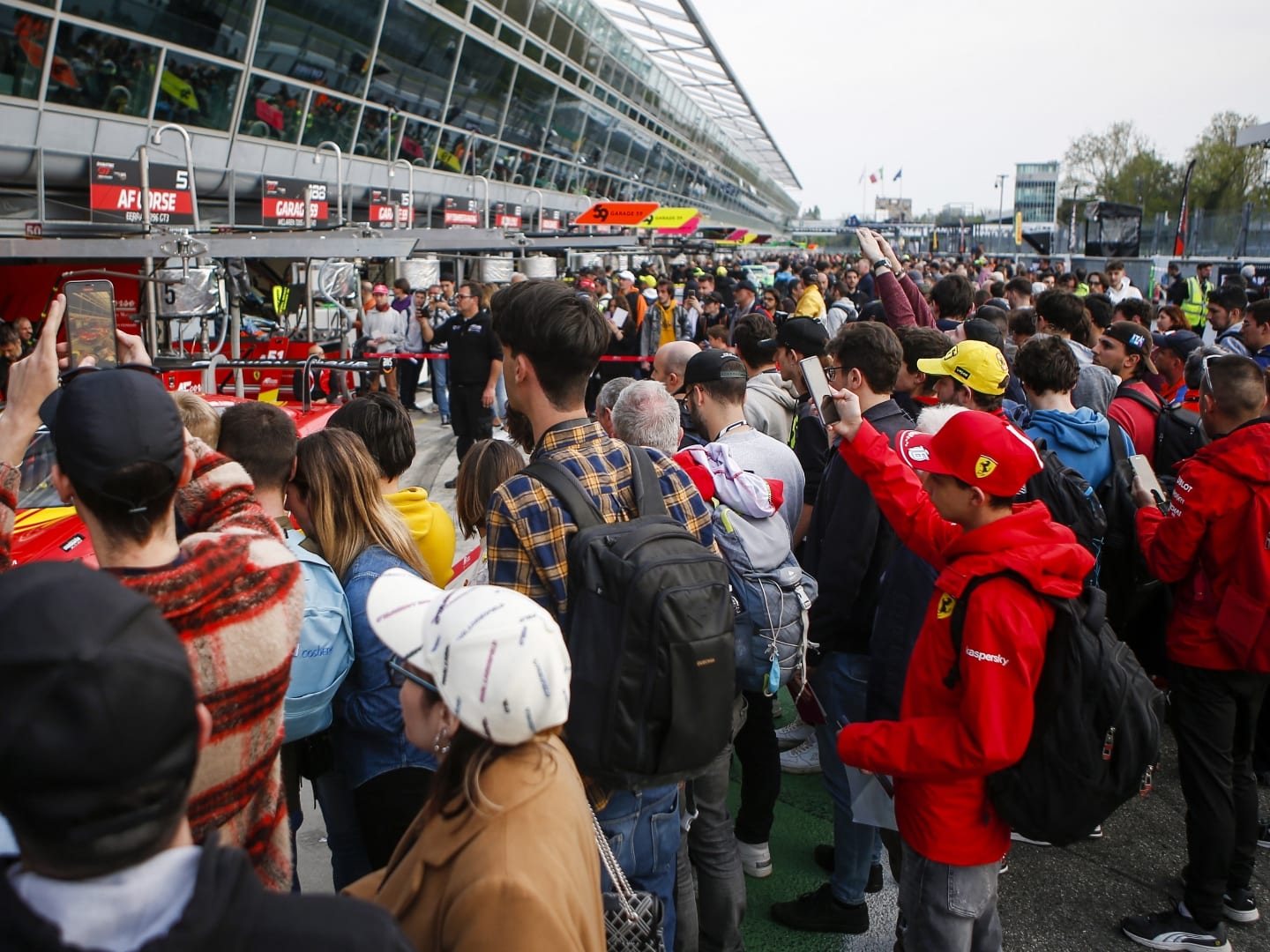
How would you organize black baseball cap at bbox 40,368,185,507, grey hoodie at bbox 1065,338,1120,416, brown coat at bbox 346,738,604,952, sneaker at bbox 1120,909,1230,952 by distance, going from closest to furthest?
brown coat at bbox 346,738,604,952
black baseball cap at bbox 40,368,185,507
sneaker at bbox 1120,909,1230,952
grey hoodie at bbox 1065,338,1120,416

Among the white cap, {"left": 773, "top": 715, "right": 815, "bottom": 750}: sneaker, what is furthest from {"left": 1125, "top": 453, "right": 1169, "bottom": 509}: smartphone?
the white cap

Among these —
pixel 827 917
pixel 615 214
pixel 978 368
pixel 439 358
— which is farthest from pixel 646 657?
pixel 615 214

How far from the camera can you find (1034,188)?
13850cm

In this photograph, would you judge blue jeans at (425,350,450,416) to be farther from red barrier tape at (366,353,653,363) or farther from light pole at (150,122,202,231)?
light pole at (150,122,202,231)

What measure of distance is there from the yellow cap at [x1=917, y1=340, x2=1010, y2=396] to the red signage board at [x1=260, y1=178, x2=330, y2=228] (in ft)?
36.8

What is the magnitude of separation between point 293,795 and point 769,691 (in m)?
1.63

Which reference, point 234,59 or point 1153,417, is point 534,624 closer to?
point 1153,417

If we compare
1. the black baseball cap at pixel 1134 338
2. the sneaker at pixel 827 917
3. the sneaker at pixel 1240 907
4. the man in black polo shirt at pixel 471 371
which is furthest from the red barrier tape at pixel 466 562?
the man in black polo shirt at pixel 471 371

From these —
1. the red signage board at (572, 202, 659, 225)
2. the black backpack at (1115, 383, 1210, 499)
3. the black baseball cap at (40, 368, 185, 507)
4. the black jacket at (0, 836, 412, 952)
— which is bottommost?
the black jacket at (0, 836, 412, 952)

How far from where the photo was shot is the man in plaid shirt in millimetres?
2463

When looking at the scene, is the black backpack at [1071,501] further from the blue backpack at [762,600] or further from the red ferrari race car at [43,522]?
the red ferrari race car at [43,522]

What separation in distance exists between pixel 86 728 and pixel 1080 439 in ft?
13.3

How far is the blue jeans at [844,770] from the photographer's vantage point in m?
3.61

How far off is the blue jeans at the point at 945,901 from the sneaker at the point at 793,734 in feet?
7.99
